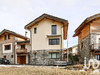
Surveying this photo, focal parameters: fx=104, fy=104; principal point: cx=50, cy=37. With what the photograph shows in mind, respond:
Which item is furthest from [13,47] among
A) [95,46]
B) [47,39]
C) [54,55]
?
[95,46]

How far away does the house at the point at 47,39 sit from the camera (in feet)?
65.8

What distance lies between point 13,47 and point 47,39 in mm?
10470

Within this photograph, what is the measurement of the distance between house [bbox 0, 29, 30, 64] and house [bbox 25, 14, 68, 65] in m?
4.26

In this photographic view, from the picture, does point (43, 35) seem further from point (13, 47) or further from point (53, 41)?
point (13, 47)

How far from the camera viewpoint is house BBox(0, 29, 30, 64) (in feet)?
82.5

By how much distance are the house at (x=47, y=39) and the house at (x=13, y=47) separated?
4.26 meters

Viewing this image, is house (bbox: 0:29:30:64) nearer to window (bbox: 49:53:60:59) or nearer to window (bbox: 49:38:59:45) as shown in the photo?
window (bbox: 49:38:59:45)

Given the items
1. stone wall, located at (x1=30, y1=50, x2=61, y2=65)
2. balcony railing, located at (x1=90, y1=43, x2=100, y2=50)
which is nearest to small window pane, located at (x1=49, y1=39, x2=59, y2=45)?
stone wall, located at (x1=30, y1=50, x2=61, y2=65)

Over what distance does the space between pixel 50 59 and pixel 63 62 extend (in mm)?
3550

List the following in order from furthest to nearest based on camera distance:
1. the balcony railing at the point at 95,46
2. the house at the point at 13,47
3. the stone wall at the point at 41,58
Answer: the house at the point at 13,47
the stone wall at the point at 41,58
the balcony railing at the point at 95,46

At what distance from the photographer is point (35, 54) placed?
21359mm

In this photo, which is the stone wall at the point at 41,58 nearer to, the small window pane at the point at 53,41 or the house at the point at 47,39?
the house at the point at 47,39

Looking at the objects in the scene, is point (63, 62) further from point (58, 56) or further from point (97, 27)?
point (97, 27)

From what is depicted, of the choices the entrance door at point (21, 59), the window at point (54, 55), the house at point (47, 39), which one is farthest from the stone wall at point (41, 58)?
the entrance door at point (21, 59)
